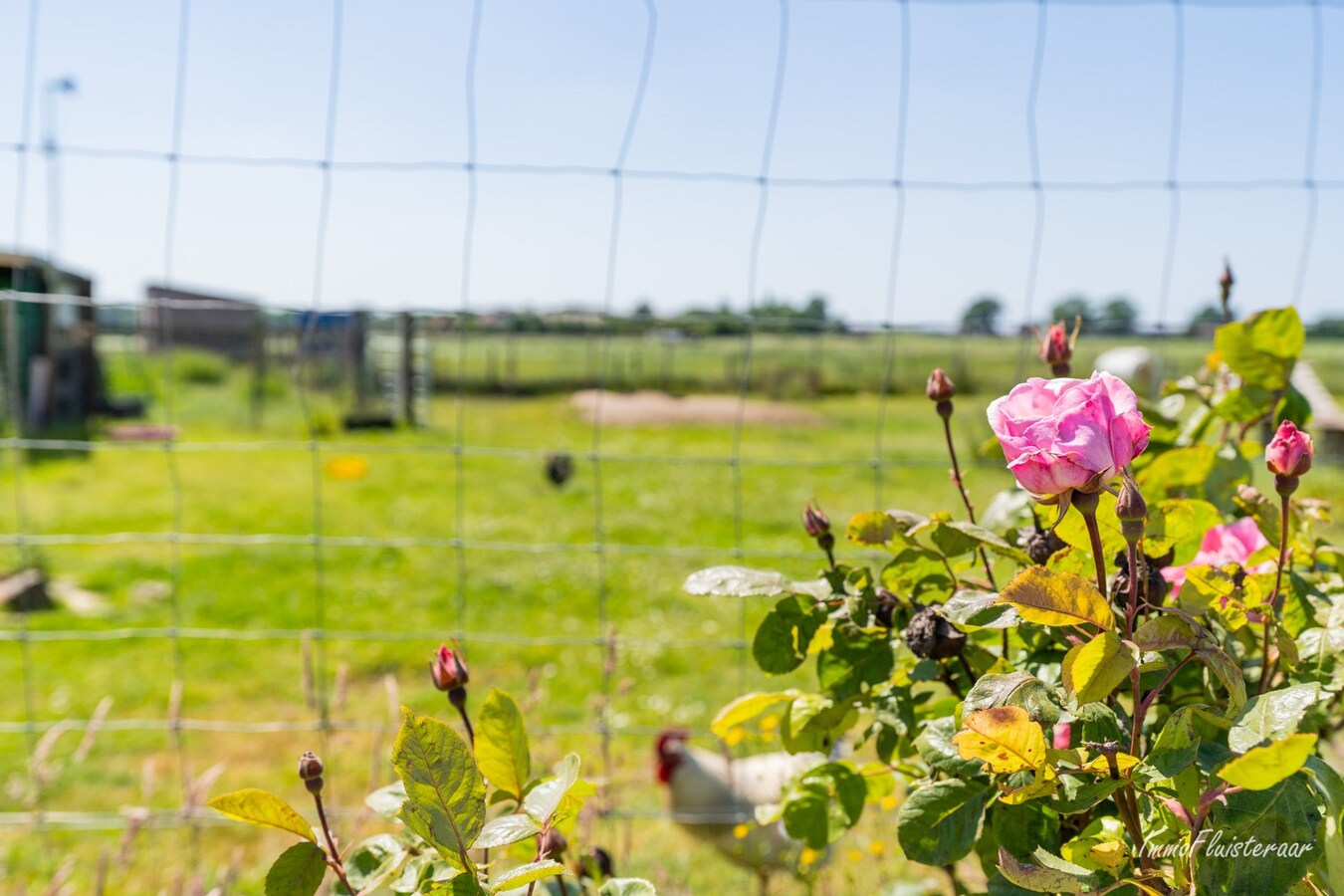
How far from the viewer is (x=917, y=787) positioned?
2.88 feet

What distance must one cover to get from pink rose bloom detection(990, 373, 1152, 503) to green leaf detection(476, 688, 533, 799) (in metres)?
0.45

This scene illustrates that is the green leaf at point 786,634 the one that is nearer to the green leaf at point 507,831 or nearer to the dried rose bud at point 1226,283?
the green leaf at point 507,831

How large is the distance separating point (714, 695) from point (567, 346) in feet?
67.7

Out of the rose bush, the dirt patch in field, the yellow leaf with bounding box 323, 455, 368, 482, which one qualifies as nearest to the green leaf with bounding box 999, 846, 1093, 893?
the rose bush

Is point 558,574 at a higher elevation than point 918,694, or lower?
lower

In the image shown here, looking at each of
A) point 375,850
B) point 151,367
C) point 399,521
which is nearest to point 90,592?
point 399,521

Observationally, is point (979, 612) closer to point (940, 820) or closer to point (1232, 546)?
point (940, 820)

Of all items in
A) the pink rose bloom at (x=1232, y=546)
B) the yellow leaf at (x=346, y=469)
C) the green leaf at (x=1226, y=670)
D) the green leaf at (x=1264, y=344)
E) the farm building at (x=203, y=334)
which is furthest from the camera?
the farm building at (x=203, y=334)

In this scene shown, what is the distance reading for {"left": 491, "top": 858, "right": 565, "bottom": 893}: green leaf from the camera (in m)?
0.69

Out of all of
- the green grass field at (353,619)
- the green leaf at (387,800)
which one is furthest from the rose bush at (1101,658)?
the green grass field at (353,619)

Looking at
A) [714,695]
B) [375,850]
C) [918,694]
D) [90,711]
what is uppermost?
[918,694]

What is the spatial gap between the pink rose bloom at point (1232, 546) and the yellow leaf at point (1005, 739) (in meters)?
0.37

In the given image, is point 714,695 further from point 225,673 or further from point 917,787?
point 917,787

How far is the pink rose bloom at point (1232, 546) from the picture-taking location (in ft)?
3.25
